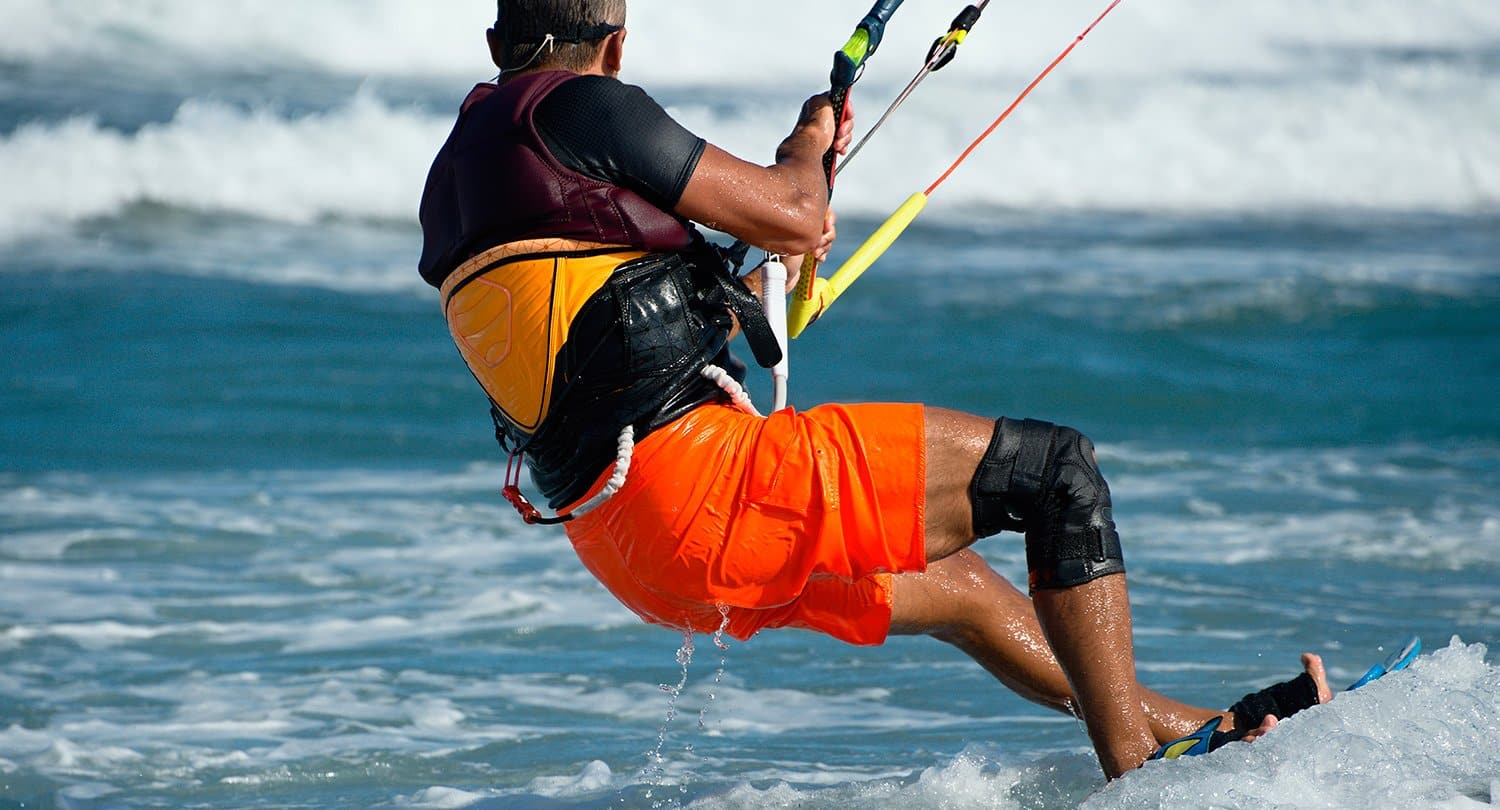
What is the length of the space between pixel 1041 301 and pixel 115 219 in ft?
26.0

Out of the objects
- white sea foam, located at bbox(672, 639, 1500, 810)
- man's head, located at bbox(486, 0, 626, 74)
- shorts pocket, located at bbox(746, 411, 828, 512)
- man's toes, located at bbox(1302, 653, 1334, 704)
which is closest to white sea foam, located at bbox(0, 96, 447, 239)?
man's head, located at bbox(486, 0, 626, 74)

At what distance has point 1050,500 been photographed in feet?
11.0

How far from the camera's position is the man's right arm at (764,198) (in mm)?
3277

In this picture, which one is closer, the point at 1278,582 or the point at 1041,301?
the point at 1278,582

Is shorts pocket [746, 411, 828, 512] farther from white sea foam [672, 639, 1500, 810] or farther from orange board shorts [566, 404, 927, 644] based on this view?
white sea foam [672, 639, 1500, 810]

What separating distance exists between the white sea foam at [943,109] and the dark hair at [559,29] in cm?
1199

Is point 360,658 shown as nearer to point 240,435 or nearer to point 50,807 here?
point 50,807

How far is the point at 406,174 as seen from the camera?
53.0 ft

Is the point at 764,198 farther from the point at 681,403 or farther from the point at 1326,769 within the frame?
Result: the point at 1326,769

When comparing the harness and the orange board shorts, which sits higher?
the harness

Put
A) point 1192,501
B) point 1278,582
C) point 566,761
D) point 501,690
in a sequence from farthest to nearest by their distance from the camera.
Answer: point 1192,501 → point 1278,582 → point 501,690 → point 566,761

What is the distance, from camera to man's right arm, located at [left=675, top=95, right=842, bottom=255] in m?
3.28

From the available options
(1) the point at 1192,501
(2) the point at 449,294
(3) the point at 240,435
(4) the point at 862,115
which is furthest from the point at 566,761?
(4) the point at 862,115

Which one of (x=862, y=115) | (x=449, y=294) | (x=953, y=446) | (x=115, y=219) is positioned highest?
(x=862, y=115)
